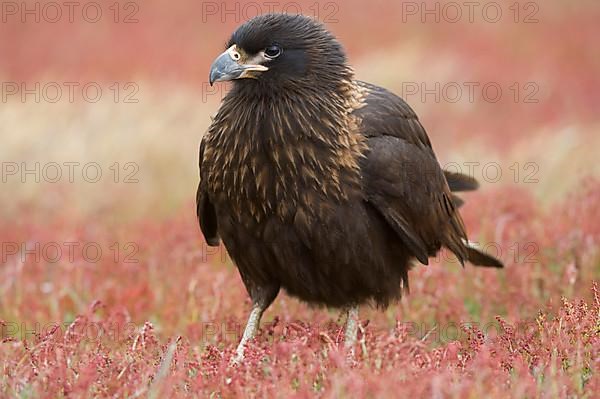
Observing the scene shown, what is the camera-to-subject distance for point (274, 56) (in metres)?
5.05

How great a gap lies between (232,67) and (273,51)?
23 cm

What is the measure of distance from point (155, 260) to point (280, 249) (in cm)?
247

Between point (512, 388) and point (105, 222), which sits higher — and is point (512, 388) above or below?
above

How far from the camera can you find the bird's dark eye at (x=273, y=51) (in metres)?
5.04

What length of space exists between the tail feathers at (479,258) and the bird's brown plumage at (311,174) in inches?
38.1

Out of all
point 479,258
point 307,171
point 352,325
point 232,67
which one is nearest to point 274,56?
point 232,67

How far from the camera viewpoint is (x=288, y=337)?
484 cm

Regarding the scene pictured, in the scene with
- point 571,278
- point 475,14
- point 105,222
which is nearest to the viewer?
point 571,278

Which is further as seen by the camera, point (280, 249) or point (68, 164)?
point (68, 164)

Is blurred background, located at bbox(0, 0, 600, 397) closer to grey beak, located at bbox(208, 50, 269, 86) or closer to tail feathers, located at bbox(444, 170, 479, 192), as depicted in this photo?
tail feathers, located at bbox(444, 170, 479, 192)

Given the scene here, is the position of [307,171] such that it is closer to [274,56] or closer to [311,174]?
[311,174]

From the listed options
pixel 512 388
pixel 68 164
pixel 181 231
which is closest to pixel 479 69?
pixel 68 164

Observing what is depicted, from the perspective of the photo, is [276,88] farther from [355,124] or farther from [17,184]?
[17,184]

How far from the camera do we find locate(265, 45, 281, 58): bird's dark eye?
16.5 ft
